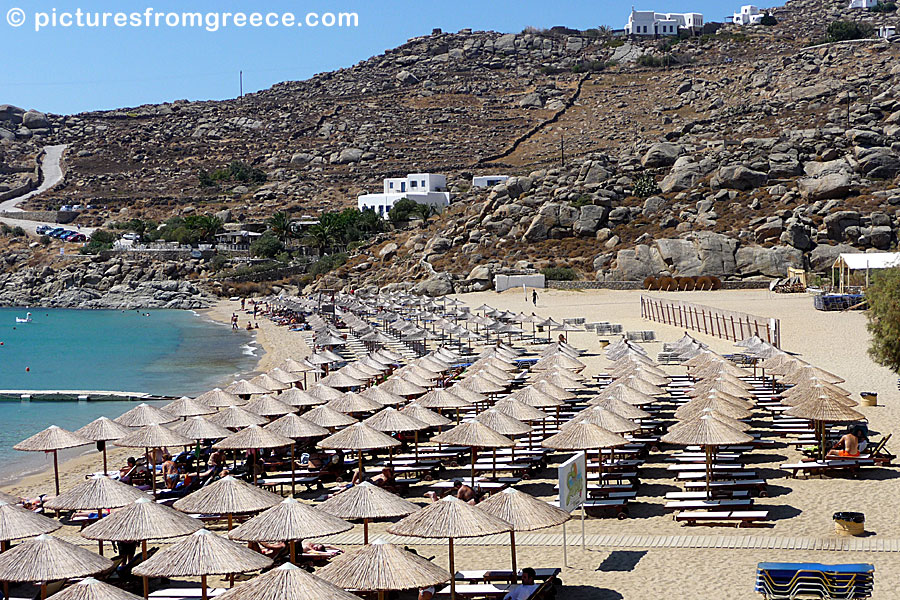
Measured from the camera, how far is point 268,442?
55.3 feet

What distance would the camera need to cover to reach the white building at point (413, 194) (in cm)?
9469

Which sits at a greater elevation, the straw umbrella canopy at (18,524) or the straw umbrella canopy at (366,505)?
the straw umbrella canopy at (366,505)

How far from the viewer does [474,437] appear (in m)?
16.0

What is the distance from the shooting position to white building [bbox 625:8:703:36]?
163750 mm

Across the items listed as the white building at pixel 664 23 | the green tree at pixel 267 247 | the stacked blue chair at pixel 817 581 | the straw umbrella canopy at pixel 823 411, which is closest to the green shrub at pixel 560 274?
the green tree at pixel 267 247

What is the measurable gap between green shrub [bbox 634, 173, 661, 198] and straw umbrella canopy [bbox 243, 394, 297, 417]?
186ft

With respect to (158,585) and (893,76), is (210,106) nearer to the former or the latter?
(893,76)

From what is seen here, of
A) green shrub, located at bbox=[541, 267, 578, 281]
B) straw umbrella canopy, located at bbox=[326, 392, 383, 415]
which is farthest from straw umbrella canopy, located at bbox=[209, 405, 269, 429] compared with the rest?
green shrub, located at bbox=[541, 267, 578, 281]

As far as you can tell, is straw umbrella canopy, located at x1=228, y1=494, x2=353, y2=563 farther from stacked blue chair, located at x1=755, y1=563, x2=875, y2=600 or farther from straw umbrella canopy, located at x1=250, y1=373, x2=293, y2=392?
straw umbrella canopy, located at x1=250, y1=373, x2=293, y2=392

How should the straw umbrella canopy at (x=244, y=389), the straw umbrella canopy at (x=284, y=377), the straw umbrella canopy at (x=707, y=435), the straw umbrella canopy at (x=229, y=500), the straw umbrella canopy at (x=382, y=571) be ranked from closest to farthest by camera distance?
the straw umbrella canopy at (x=382, y=571), the straw umbrella canopy at (x=229, y=500), the straw umbrella canopy at (x=707, y=435), the straw umbrella canopy at (x=244, y=389), the straw umbrella canopy at (x=284, y=377)

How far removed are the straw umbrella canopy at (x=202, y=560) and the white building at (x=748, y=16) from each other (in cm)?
17310

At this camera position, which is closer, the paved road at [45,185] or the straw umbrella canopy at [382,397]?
the straw umbrella canopy at [382,397]

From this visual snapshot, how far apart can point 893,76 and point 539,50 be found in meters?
76.5

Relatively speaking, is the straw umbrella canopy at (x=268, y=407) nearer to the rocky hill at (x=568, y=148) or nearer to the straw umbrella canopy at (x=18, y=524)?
the straw umbrella canopy at (x=18, y=524)
